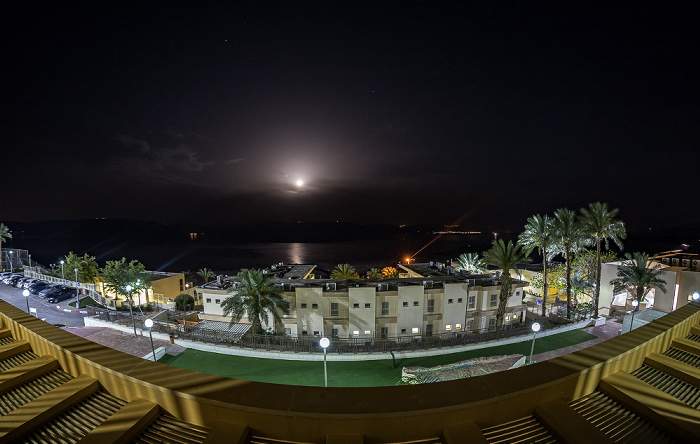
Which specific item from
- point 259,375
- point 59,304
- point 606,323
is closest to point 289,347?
point 259,375

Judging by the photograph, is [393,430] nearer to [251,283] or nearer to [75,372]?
[75,372]

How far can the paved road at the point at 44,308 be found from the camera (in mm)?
27516

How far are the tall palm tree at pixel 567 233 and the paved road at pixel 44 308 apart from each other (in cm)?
5096

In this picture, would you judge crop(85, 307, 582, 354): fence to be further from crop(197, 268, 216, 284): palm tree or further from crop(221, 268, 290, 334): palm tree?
crop(197, 268, 216, 284): palm tree

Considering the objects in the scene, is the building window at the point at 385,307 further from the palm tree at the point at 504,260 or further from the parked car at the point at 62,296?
the parked car at the point at 62,296

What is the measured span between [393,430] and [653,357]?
6.04 meters

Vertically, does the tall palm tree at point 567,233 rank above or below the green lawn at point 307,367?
above

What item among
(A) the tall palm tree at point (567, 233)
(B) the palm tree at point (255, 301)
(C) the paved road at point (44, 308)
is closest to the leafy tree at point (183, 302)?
(C) the paved road at point (44, 308)

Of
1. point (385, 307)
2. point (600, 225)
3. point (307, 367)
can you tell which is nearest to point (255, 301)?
point (307, 367)

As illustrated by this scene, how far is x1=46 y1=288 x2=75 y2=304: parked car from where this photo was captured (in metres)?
33.3

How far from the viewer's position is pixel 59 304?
108ft

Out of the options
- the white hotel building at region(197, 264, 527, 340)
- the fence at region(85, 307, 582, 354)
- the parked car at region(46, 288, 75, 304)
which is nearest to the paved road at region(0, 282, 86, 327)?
the parked car at region(46, 288, 75, 304)

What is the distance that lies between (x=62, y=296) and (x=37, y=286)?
5400 mm

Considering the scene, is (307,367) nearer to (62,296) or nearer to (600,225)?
(600,225)
